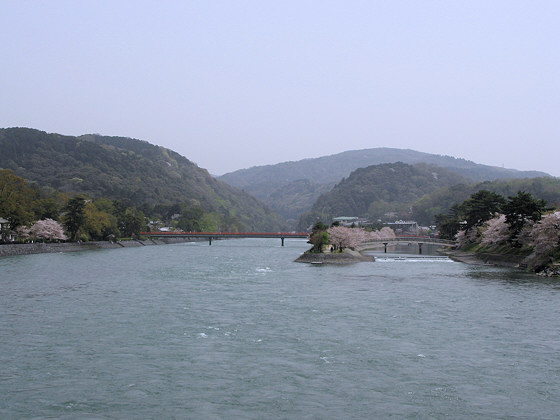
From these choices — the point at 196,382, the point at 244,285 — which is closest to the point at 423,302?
the point at 244,285

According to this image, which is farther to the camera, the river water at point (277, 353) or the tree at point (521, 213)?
the tree at point (521, 213)

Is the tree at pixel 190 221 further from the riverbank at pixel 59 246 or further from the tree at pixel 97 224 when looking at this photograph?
the tree at pixel 97 224

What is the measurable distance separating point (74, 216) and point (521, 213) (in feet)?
255

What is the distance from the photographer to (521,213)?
7306 cm

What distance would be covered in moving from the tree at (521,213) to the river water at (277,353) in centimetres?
2750

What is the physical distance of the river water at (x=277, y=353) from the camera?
18.2m

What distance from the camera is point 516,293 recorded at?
44.1 meters

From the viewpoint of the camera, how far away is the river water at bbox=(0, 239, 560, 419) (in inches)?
715

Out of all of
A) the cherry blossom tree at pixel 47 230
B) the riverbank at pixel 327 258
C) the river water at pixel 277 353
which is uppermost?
the cherry blossom tree at pixel 47 230

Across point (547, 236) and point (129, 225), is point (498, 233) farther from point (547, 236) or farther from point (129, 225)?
point (129, 225)

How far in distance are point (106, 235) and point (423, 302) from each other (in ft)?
302

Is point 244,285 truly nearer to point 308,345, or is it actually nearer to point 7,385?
point 308,345

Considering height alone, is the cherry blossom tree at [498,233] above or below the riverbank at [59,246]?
above

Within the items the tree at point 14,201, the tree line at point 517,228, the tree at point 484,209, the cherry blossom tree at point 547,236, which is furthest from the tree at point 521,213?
the tree at point 14,201
